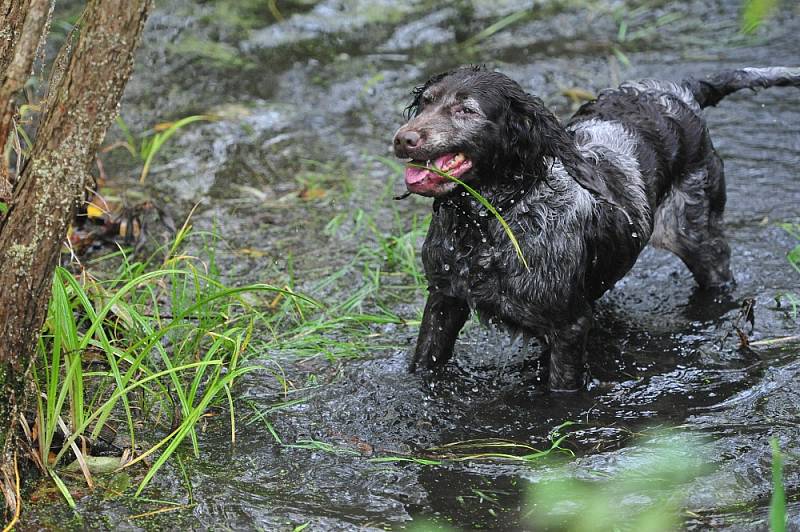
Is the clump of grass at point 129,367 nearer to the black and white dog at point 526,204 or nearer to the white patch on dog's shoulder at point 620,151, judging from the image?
the black and white dog at point 526,204

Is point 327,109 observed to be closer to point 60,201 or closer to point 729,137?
point 729,137

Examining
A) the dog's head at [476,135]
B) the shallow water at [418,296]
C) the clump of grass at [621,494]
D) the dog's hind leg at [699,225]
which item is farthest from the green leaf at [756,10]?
the dog's hind leg at [699,225]

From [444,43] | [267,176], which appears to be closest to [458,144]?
[267,176]

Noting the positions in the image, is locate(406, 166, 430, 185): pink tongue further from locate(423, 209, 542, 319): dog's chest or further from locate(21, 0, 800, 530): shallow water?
locate(21, 0, 800, 530): shallow water

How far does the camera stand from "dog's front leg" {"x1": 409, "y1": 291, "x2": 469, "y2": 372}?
15.2ft

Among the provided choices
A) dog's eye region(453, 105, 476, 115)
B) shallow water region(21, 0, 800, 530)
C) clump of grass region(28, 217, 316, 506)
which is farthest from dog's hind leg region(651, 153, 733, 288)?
clump of grass region(28, 217, 316, 506)

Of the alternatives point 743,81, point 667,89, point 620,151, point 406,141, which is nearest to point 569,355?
point 620,151

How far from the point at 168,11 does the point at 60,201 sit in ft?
22.0

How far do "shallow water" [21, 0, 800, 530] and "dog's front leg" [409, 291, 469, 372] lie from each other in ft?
0.43

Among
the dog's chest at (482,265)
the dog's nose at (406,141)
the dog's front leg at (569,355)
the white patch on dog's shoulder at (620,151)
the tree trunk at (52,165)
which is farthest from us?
the white patch on dog's shoulder at (620,151)

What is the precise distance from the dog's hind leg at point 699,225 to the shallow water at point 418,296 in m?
0.19

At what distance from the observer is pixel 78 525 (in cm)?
339

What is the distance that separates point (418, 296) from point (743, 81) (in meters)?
2.31

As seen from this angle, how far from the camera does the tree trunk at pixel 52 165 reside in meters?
2.96
